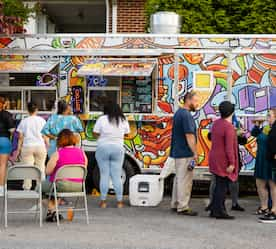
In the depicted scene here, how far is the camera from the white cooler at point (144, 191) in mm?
10883

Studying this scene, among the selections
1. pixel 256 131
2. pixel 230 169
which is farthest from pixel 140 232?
pixel 256 131

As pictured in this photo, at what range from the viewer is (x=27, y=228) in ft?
29.7

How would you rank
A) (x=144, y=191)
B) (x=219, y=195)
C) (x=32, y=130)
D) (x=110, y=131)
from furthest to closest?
(x=32, y=130), (x=144, y=191), (x=110, y=131), (x=219, y=195)

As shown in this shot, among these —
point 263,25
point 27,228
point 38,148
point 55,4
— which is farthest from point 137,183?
point 55,4

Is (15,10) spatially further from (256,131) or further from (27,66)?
(256,131)

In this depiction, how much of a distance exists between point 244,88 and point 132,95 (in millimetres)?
1867

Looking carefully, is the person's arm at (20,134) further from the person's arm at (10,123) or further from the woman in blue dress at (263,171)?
the woman in blue dress at (263,171)

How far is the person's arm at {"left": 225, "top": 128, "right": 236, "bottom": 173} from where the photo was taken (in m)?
9.77

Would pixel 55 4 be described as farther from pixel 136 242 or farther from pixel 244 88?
pixel 136 242

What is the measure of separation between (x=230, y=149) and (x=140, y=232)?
1826 mm

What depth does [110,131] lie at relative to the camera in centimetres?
1059

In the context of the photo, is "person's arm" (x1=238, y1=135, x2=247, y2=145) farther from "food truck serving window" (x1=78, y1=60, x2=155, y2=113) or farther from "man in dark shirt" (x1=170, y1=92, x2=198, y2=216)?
"food truck serving window" (x1=78, y1=60, x2=155, y2=113)

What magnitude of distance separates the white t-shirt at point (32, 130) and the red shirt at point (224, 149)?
112 inches

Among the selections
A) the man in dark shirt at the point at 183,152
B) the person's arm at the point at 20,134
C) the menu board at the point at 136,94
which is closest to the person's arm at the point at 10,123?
the person's arm at the point at 20,134
